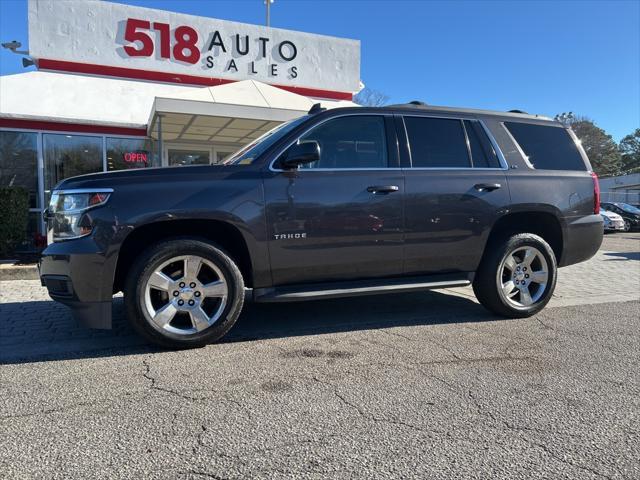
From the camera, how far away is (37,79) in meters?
12.5

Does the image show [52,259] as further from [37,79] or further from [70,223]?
[37,79]

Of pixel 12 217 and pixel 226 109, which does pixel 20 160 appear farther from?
pixel 226 109

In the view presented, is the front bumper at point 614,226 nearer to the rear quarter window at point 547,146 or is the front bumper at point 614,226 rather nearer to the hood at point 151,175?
the rear quarter window at point 547,146

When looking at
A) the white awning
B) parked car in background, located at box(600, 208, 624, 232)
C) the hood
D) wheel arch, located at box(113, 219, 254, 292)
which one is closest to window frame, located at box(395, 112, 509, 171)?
the hood

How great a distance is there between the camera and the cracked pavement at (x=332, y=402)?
238 centimetres

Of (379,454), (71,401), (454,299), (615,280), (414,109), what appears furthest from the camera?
(615,280)

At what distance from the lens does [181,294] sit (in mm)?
3986

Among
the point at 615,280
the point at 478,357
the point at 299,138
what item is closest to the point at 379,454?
the point at 478,357

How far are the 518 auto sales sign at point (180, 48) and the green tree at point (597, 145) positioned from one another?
236 ft

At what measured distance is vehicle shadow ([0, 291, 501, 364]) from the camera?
413 cm

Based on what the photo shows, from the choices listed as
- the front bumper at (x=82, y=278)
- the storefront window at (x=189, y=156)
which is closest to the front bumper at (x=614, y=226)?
Answer: the storefront window at (x=189, y=156)

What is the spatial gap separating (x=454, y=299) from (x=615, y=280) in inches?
143

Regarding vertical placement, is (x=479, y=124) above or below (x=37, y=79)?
below

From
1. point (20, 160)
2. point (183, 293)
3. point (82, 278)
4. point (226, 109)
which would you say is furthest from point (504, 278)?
point (20, 160)
